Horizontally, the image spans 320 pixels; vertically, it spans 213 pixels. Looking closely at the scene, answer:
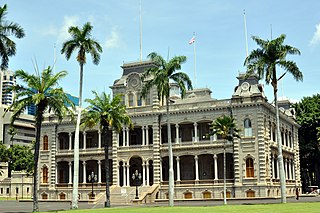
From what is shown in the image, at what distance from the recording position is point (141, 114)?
6869 cm

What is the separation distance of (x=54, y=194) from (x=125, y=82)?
2039 cm

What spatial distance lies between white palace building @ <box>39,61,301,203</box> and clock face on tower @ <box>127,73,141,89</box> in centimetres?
15

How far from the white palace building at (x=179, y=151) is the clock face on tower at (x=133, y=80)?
0.15 metres

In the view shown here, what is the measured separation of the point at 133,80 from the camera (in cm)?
7106

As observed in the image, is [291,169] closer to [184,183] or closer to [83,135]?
[184,183]

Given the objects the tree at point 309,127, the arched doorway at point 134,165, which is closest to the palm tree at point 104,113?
→ the arched doorway at point 134,165

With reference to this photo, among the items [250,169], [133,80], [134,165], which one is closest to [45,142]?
[134,165]

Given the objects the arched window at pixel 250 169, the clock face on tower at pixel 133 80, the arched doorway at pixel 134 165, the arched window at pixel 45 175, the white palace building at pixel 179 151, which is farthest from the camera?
the arched window at pixel 45 175

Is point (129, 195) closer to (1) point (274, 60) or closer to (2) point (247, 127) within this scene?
(2) point (247, 127)

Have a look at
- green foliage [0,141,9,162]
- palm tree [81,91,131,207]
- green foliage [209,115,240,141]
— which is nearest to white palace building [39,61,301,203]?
green foliage [209,115,240,141]

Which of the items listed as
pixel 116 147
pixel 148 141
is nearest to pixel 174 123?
pixel 148 141

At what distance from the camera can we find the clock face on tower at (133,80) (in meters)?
70.6

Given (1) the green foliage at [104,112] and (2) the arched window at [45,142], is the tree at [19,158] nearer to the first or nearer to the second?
(2) the arched window at [45,142]

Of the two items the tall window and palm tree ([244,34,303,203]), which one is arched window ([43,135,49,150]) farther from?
palm tree ([244,34,303,203])
